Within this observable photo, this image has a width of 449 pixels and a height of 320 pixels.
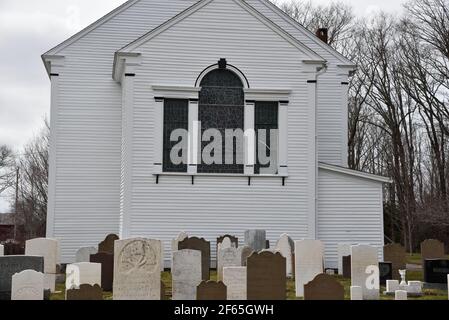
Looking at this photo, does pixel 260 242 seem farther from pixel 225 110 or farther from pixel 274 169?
pixel 225 110

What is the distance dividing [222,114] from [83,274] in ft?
28.1

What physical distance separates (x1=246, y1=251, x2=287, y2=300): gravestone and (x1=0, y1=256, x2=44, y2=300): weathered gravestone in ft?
13.9

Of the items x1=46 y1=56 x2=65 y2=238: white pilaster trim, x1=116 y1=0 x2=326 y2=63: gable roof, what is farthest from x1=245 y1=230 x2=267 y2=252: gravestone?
x1=46 y1=56 x2=65 y2=238: white pilaster trim

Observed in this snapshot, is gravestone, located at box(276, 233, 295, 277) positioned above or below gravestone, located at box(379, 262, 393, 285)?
above

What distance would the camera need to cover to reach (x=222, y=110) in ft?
68.1

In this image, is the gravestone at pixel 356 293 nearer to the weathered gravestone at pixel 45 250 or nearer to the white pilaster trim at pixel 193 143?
the weathered gravestone at pixel 45 250

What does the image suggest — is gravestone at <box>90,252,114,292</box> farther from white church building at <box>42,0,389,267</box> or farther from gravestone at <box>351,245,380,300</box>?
gravestone at <box>351,245,380,300</box>

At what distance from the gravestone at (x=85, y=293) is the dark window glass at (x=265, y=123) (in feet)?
30.7

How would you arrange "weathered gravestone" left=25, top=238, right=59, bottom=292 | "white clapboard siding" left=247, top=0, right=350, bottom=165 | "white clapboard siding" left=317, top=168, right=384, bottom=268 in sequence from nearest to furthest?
"weathered gravestone" left=25, top=238, right=59, bottom=292 → "white clapboard siding" left=317, top=168, right=384, bottom=268 → "white clapboard siding" left=247, top=0, right=350, bottom=165

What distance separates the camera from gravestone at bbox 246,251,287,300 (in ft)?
42.5

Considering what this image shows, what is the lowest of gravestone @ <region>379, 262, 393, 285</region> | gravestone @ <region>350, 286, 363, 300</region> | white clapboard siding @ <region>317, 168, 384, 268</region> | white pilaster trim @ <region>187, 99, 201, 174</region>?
gravestone @ <region>350, 286, 363, 300</region>

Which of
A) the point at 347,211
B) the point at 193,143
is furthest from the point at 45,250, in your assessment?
the point at 347,211

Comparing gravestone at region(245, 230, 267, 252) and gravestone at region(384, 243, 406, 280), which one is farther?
gravestone at region(384, 243, 406, 280)
